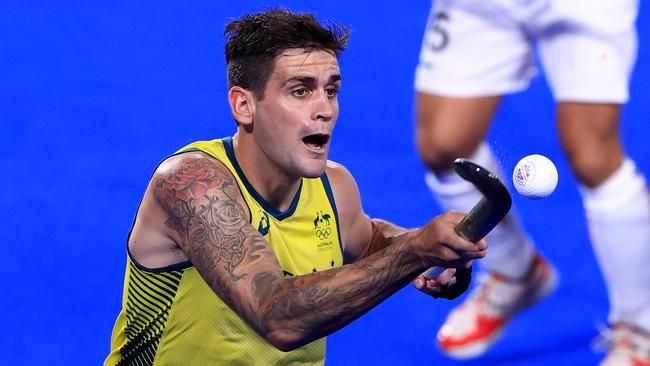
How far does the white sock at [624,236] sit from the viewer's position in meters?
4.11

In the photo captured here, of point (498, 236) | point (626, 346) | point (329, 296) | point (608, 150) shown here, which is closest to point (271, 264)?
point (329, 296)

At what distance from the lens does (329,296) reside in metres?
2.48

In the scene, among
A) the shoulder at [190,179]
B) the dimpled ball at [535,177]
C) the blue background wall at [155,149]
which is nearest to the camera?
the dimpled ball at [535,177]

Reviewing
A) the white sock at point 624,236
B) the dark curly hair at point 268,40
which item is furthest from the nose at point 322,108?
the white sock at point 624,236

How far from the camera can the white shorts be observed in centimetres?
393

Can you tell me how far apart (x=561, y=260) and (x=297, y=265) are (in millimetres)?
2089

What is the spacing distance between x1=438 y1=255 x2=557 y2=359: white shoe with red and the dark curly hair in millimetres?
1783

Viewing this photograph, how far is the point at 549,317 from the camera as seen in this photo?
15.2ft

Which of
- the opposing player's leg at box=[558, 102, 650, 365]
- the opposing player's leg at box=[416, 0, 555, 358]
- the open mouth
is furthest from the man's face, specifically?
the opposing player's leg at box=[558, 102, 650, 365]

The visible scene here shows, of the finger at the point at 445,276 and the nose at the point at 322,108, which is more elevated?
the nose at the point at 322,108

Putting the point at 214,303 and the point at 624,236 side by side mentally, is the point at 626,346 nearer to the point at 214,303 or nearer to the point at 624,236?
the point at 624,236

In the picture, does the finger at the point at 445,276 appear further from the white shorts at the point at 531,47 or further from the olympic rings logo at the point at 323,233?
the white shorts at the point at 531,47

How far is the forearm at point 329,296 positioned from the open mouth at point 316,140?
1.65 ft

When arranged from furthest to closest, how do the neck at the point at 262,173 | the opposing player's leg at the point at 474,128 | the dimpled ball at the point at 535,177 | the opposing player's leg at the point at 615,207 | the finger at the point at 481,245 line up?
1. the opposing player's leg at the point at 474,128
2. the opposing player's leg at the point at 615,207
3. the neck at the point at 262,173
4. the dimpled ball at the point at 535,177
5. the finger at the point at 481,245
